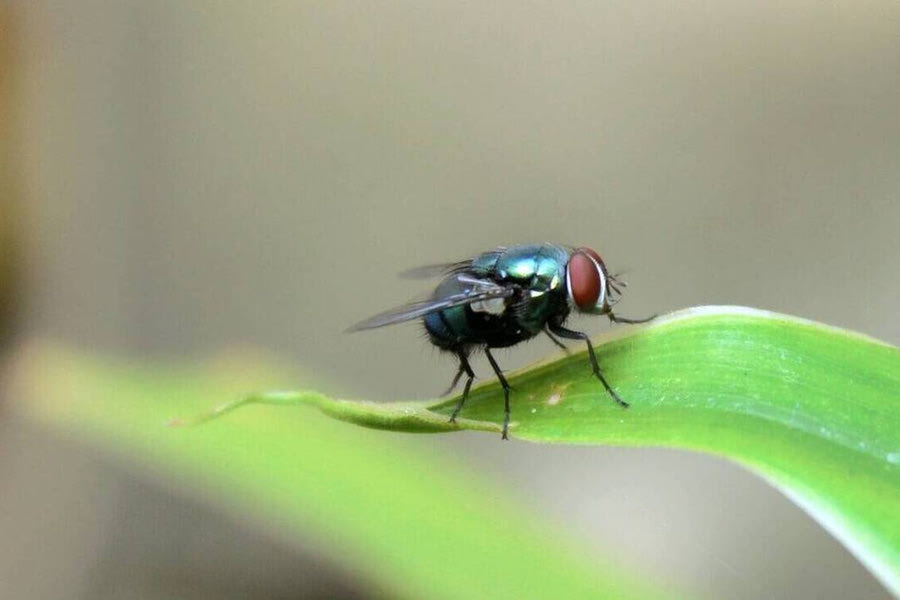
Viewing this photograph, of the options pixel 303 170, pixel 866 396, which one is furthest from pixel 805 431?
pixel 303 170

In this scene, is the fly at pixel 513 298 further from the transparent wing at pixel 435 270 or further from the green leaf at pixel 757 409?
the green leaf at pixel 757 409

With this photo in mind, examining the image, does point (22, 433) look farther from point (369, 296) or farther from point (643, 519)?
point (643, 519)

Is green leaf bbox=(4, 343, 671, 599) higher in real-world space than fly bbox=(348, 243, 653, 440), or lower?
lower

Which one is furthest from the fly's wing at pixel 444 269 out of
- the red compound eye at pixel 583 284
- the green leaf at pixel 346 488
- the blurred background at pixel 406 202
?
the blurred background at pixel 406 202

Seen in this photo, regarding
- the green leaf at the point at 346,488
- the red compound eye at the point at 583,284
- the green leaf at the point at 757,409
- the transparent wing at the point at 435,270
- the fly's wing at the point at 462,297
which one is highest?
the green leaf at the point at 757,409

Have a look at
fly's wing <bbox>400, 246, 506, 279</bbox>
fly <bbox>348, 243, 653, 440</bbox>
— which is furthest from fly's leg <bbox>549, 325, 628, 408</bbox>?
fly's wing <bbox>400, 246, 506, 279</bbox>

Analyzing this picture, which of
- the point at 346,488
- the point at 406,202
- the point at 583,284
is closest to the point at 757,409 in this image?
the point at 583,284

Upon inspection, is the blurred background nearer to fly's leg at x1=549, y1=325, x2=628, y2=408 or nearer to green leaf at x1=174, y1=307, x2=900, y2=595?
fly's leg at x1=549, y1=325, x2=628, y2=408
